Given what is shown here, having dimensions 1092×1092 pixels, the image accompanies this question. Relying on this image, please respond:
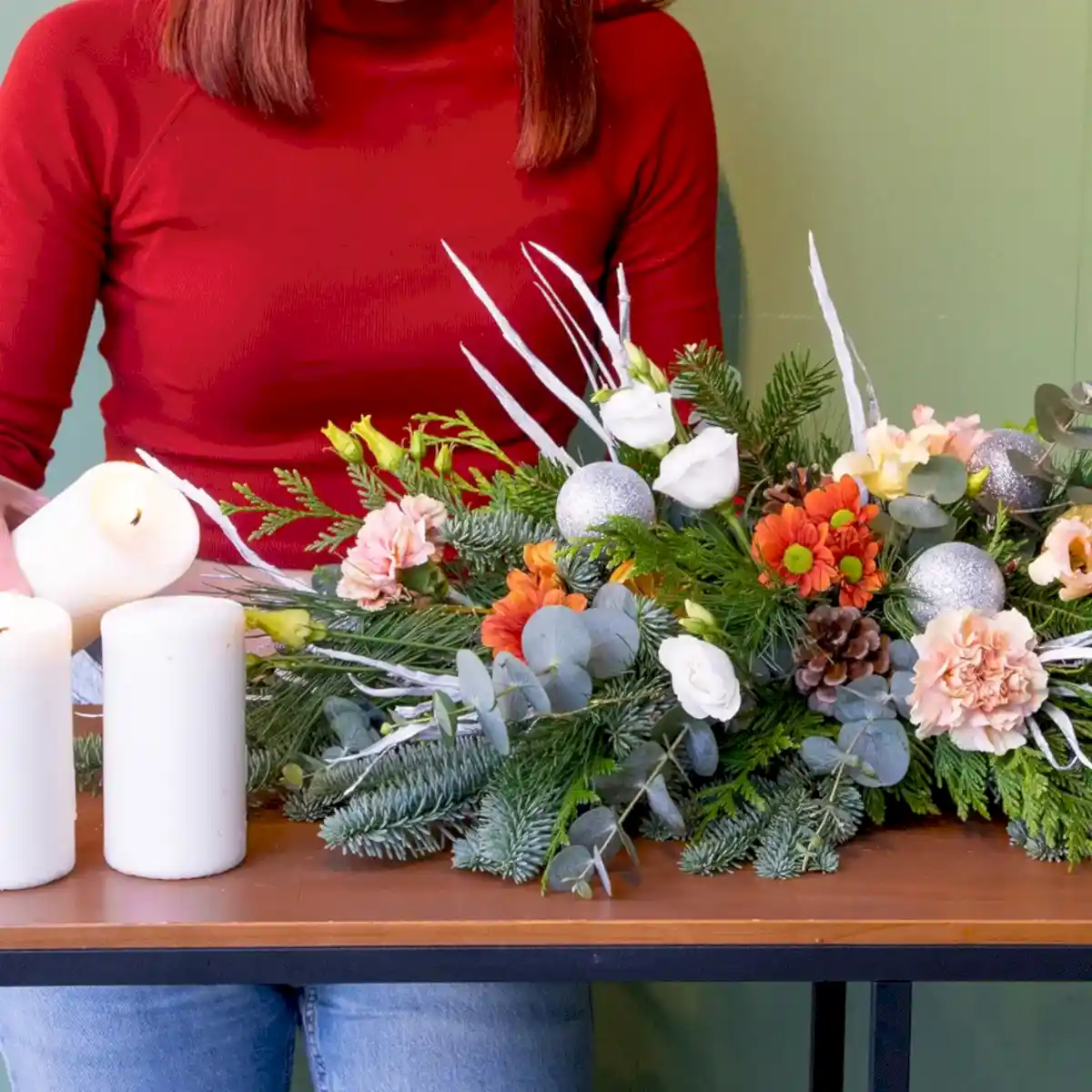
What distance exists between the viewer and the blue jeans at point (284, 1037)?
69cm

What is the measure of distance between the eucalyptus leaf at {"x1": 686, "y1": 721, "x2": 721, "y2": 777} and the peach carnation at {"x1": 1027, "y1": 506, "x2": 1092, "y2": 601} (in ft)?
0.57

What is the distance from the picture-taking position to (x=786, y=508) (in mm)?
589

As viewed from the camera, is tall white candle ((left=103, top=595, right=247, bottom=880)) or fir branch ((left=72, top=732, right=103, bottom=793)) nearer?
tall white candle ((left=103, top=595, right=247, bottom=880))

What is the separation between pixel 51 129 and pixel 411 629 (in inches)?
24.4

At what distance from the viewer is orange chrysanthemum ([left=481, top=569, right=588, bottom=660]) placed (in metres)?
0.59

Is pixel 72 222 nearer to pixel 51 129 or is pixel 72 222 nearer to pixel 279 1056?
pixel 51 129

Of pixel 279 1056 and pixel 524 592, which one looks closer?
pixel 524 592

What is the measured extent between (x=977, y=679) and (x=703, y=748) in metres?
0.13

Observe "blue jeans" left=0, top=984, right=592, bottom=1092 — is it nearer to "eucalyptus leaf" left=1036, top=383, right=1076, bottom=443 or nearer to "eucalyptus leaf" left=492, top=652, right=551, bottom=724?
"eucalyptus leaf" left=492, top=652, right=551, bottom=724

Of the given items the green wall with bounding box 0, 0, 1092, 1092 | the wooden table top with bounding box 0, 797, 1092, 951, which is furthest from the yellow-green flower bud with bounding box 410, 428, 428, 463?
the green wall with bounding box 0, 0, 1092, 1092

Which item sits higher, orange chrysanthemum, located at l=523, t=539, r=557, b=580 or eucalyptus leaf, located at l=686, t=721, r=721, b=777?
orange chrysanthemum, located at l=523, t=539, r=557, b=580

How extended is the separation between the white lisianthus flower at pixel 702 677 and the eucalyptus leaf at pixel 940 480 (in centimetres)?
13

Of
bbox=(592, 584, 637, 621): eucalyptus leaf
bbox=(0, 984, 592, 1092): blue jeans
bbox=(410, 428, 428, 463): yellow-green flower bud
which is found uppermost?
bbox=(410, 428, 428, 463): yellow-green flower bud

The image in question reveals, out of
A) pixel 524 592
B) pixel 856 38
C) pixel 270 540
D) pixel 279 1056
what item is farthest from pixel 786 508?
pixel 856 38
